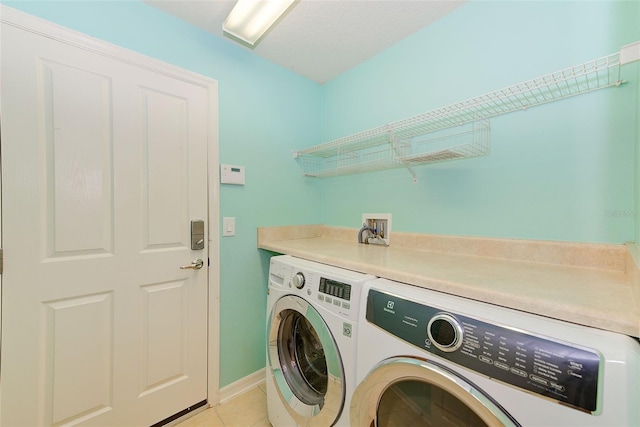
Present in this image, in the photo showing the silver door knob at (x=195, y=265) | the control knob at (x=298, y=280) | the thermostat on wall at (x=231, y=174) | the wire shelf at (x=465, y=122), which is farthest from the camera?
the thermostat on wall at (x=231, y=174)

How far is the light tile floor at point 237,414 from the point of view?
145 centimetres

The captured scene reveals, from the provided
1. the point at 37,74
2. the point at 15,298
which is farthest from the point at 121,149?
the point at 15,298

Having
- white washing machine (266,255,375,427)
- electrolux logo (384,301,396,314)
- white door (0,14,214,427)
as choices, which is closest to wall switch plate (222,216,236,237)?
white door (0,14,214,427)

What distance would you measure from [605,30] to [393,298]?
1383 mm

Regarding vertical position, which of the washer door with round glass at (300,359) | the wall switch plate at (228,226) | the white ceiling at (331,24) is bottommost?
the washer door with round glass at (300,359)

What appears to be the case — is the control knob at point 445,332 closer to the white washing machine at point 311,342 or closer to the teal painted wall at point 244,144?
the white washing machine at point 311,342

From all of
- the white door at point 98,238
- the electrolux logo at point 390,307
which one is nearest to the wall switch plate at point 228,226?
the white door at point 98,238

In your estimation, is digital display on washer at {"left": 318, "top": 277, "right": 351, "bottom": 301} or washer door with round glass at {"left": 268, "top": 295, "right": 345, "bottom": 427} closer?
digital display on washer at {"left": 318, "top": 277, "right": 351, "bottom": 301}

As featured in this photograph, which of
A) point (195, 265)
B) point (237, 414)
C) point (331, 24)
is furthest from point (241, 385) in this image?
point (331, 24)

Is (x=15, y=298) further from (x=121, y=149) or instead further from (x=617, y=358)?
(x=617, y=358)

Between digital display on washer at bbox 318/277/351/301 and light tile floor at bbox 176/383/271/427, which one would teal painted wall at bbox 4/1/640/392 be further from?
Result: digital display on washer at bbox 318/277/351/301

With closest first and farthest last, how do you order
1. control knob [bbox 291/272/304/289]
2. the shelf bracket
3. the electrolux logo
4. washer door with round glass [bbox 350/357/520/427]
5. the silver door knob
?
washer door with round glass [bbox 350/357/520/427], the electrolux logo, control knob [bbox 291/272/304/289], the shelf bracket, the silver door knob

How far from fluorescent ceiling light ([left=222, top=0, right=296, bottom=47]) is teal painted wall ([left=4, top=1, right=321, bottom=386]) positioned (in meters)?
0.29

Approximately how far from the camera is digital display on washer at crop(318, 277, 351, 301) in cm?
100
